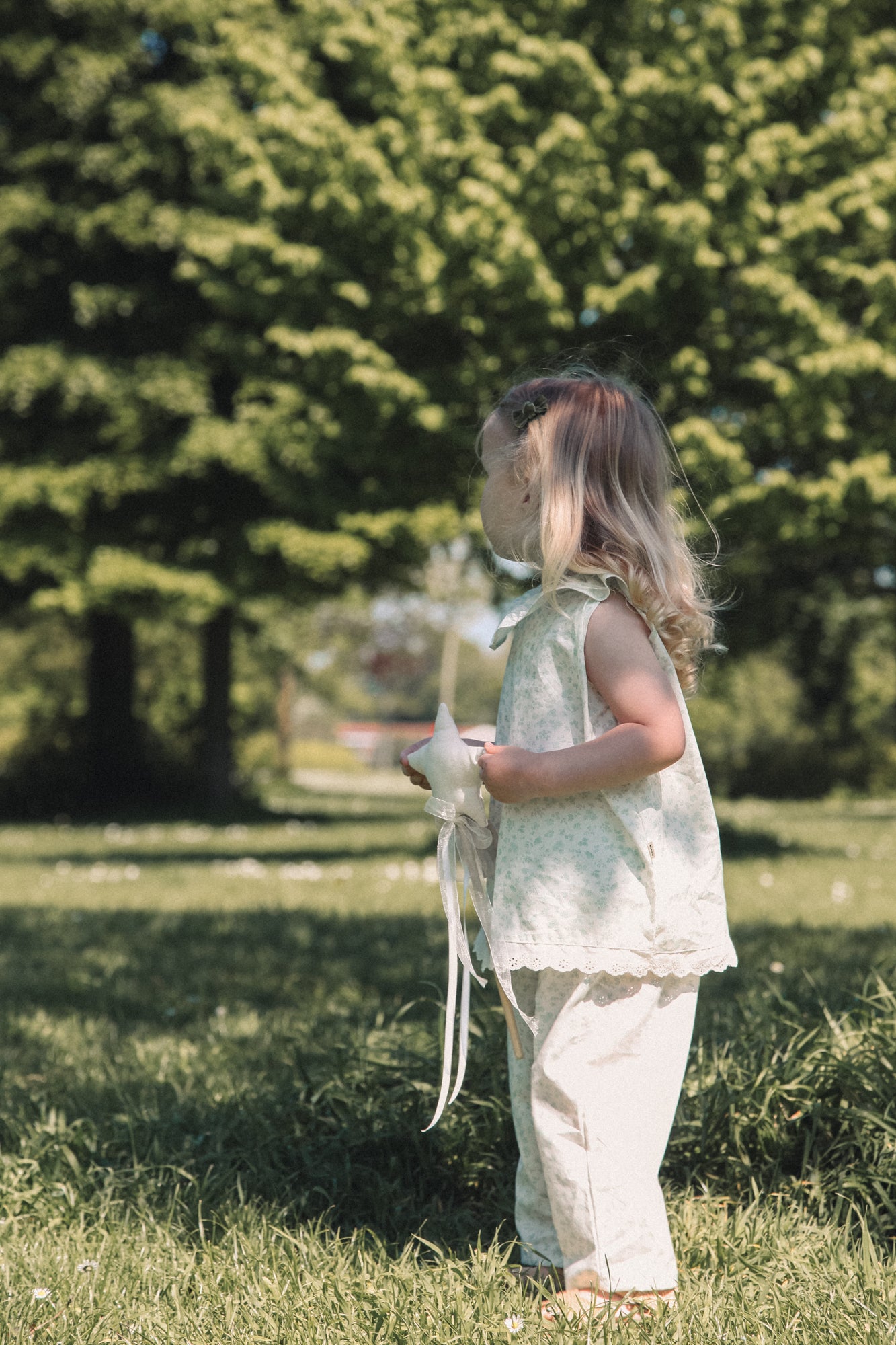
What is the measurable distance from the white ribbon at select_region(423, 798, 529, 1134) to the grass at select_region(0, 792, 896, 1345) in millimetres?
366

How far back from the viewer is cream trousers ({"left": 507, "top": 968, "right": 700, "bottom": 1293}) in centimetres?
203

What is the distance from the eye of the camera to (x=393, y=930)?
5.85 m

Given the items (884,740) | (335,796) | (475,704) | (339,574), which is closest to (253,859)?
(339,574)

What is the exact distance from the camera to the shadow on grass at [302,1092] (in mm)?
2617

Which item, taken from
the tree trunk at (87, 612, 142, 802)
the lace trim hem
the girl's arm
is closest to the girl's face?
the girl's arm

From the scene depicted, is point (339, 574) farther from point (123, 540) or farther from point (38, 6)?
point (38, 6)

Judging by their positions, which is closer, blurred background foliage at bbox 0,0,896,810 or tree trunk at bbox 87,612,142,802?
blurred background foliage at bbox 0,0,896,810

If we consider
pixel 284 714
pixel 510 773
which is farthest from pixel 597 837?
pixel 284 714

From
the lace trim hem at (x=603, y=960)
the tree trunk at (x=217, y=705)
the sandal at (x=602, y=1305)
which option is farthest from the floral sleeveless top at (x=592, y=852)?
the tree trunk at (x=217, y=705)

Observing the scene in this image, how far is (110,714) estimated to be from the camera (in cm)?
1694

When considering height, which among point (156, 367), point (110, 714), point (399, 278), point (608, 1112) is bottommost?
→ point (608, 1112)

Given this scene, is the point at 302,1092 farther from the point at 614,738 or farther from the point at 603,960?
the point at 614,738

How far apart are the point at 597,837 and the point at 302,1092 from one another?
1237 mm

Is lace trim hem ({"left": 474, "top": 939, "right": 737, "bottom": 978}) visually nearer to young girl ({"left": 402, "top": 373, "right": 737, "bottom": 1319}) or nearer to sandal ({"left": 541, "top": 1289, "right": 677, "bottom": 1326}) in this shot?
young girl ({"left": 402, "top": 373, "right": 737, "bottom": 1319})
